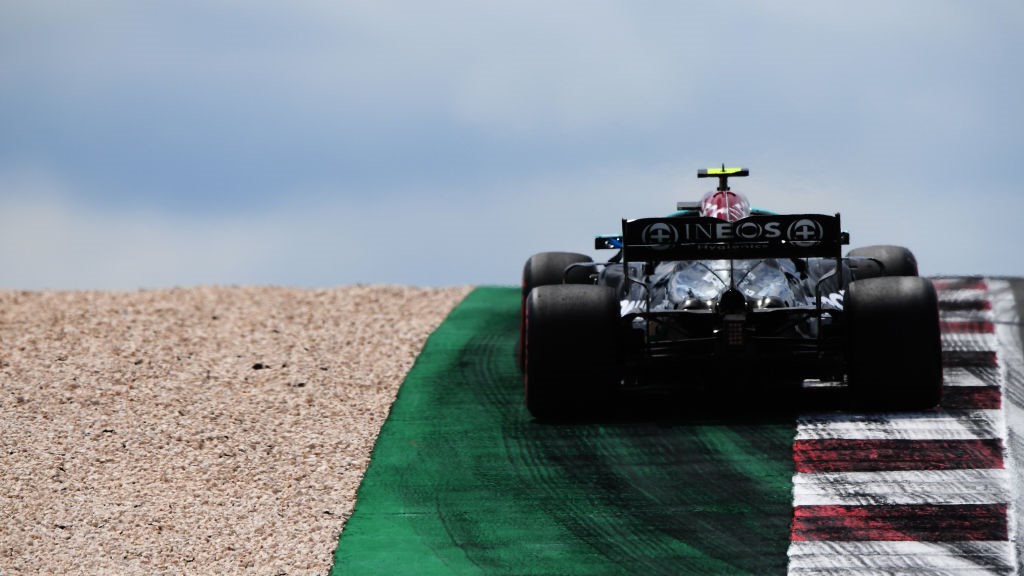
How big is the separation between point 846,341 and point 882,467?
1.66 meters

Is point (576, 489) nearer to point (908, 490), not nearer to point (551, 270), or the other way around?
point (908, 490)

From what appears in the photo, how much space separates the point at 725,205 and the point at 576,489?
4980 mm

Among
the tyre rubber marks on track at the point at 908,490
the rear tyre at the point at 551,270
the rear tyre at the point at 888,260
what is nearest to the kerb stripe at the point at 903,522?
the tyre rubber marks on track at the point at 908,490

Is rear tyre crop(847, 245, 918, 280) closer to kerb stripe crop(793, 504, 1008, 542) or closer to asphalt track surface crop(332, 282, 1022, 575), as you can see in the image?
asphalt track surface crop(332, 282, 1022, 575)

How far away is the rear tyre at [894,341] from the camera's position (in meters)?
13.8

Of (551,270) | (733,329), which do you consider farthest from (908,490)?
(551,270)

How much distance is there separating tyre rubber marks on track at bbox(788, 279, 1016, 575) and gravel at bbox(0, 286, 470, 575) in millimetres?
3699

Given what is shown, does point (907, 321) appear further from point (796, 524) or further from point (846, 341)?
point (796, 524)

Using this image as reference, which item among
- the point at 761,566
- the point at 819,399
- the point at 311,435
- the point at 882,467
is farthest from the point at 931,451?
the point at 311,435

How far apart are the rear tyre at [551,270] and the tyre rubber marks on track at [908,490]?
3.76m

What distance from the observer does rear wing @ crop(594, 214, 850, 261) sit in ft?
47.0

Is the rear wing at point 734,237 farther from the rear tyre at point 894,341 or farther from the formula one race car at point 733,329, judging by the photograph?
the rear tyre at point 894,341

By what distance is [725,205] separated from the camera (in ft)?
53.6

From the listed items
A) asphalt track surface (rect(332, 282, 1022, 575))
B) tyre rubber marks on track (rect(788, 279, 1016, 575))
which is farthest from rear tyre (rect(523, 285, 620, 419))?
tyre rubber marks on track (rect(788, 279, 1016, 575))
